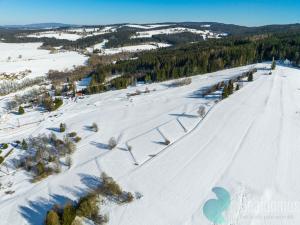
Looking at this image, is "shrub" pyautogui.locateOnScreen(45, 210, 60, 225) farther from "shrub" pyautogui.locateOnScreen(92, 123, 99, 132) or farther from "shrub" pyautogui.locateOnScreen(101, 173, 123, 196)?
"shrub" pyautogui.locateOnScreen(92, 123, 99, 132)

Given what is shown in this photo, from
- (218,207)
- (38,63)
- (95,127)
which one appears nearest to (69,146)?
(95,127)

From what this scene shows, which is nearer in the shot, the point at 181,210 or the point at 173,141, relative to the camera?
the point at 181,210

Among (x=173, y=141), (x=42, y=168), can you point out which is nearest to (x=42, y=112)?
(x=42, y=168)

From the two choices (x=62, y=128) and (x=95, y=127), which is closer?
(x=95, y=127)

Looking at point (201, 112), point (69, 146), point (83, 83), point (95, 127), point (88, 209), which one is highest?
point (201, 112)

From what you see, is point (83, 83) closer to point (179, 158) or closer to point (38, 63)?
point (38, 63)

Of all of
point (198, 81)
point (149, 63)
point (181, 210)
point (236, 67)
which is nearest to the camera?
point (181, 210)

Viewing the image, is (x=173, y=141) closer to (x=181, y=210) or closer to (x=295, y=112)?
(x=181, y=210)
